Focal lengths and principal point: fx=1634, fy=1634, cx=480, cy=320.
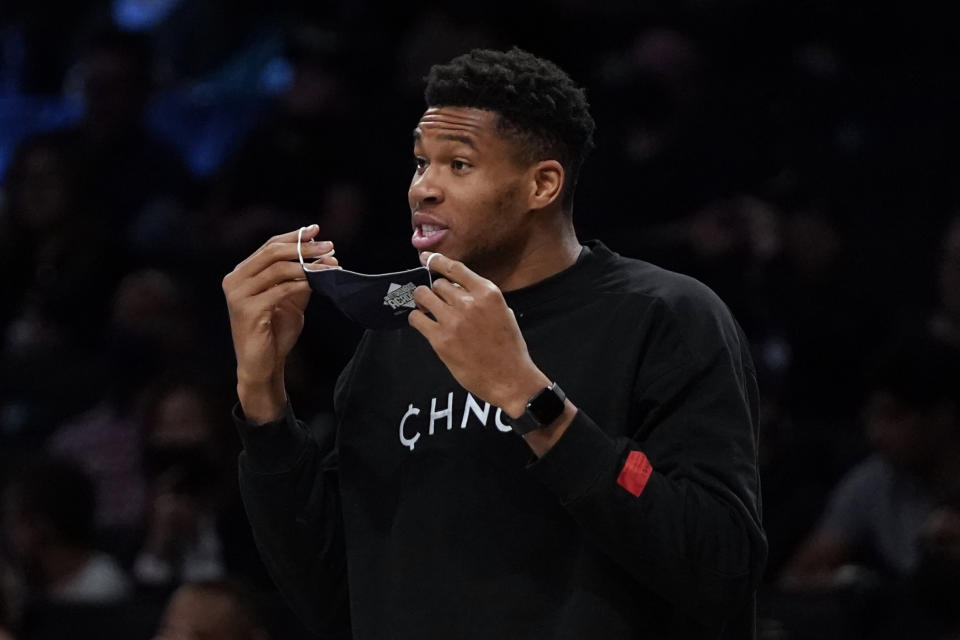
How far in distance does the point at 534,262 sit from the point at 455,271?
0.32m

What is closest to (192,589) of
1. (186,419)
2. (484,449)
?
(186,419)

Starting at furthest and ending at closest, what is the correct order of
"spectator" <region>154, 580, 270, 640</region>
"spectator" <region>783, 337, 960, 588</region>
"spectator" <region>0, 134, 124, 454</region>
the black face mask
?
1. "spectator" <region>0, 134, 124, 454</region>
2. "spectator" <region>783, 337, 960, 588</region>
3. "spectator" <region>154, 580, 270, 640</region>
4. the black face mask

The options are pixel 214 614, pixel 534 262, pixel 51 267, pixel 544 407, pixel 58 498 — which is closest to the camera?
pixel 544 407

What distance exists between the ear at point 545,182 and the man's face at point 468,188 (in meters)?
0.01

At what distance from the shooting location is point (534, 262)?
2609 mm

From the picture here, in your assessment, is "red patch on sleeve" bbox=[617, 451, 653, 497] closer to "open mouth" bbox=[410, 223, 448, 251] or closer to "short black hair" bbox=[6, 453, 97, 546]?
"open mouth" bbox=[410, 223, 448, 251]

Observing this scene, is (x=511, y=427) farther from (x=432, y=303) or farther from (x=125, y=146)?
(x=125, y=146)

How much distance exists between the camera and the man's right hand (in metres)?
2.54

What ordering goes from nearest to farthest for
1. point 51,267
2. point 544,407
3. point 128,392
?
point 544,407
point 128,392
point 51,267

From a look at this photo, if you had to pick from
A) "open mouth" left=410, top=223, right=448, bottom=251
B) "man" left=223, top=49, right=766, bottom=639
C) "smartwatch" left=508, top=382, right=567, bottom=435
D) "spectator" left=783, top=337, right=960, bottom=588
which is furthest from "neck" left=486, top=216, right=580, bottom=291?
"spectator" left=783, top=337, right=960, bottom=588

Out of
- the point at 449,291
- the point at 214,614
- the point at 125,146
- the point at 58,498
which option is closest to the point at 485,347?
the point at 449,291

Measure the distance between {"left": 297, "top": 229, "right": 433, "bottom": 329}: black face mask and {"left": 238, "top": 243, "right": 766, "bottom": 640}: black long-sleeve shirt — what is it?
21 centimetres

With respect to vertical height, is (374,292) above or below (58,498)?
above

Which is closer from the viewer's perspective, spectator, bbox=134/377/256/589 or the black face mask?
the black face mask
